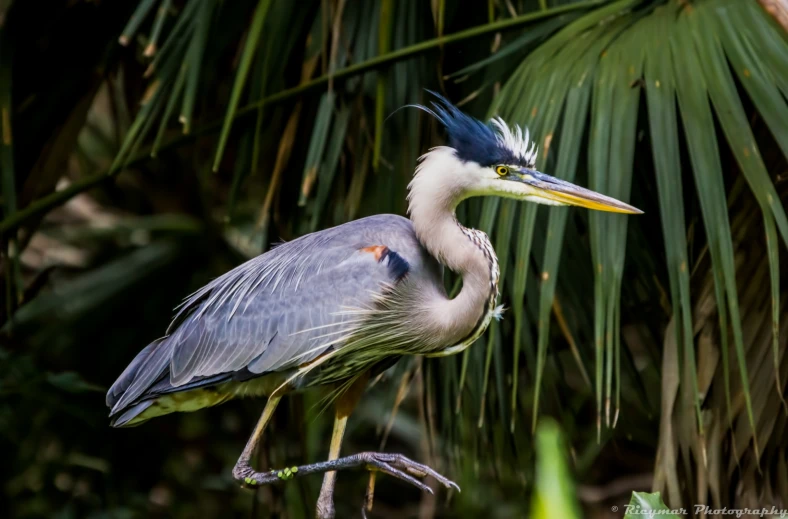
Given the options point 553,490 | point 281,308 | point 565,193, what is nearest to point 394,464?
point 281,308

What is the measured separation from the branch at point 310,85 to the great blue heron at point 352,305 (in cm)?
29

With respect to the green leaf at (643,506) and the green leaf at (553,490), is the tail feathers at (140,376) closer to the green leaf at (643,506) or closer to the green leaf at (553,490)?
the green leaf at (643,506)

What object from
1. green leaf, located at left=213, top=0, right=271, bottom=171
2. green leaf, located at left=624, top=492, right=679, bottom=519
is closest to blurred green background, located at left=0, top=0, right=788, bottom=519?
green leaf, located at left=213, top=0, right=271, bottom=171

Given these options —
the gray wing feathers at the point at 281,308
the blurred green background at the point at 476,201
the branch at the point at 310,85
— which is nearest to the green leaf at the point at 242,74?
the blurred green background at the point at 476,201

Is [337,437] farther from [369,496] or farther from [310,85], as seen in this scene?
[310,85]

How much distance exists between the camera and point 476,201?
7.58 ft

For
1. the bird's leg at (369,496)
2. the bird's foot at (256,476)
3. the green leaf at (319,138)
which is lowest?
the bird's leg at (369,496)

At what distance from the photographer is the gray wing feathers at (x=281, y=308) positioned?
1982 millimetres

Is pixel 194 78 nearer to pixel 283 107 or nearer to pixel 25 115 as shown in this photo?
pixel 283 107

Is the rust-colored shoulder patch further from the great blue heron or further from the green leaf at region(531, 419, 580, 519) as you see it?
the green leaf at region(531, 419, 580, 519)

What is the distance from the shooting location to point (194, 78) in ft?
7.55

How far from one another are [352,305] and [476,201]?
51cm

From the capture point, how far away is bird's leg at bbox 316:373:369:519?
2.09 m

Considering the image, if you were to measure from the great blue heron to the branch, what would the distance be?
0.95 ft
